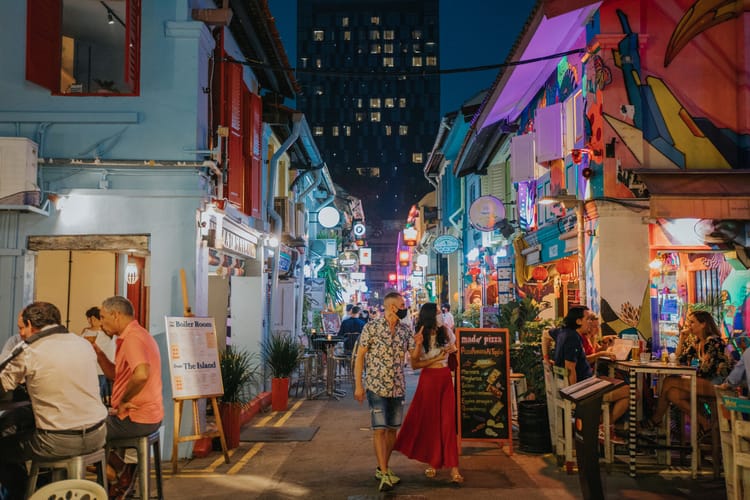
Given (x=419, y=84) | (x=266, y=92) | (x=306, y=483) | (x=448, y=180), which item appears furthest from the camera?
(x=419, y=84)

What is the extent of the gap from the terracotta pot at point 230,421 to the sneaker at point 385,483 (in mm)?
2981

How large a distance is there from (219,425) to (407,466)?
8.16 ft

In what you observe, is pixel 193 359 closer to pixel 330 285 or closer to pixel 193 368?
pixel 193 368

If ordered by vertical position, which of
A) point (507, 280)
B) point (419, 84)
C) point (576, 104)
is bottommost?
point (507, 280)

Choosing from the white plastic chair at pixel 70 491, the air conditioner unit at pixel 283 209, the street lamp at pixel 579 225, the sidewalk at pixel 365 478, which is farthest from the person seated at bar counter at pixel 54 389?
the air conditioner unit at pixel 283 209

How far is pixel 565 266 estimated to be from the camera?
1452 cm

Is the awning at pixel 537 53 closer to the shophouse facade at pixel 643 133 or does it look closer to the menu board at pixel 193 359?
the shophouse facade at pixel 643 133

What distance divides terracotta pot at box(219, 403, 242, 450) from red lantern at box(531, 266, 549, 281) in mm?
9301

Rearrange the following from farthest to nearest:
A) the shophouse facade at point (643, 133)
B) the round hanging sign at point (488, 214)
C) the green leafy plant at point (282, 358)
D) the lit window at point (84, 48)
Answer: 1. the round hanging sign at point (488, 214)
2. the green leafy plant at point (282, 358)
3. the shophouse facade at point (643, 133)
4. the lit window at point (84, 48)

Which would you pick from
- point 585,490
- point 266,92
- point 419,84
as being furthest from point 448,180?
point 419,84

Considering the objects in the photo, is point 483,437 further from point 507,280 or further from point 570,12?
point 507,280

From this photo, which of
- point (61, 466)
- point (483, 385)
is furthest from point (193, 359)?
point (483, 385)

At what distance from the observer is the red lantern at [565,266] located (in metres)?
14.4

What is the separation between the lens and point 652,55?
11.8 m
